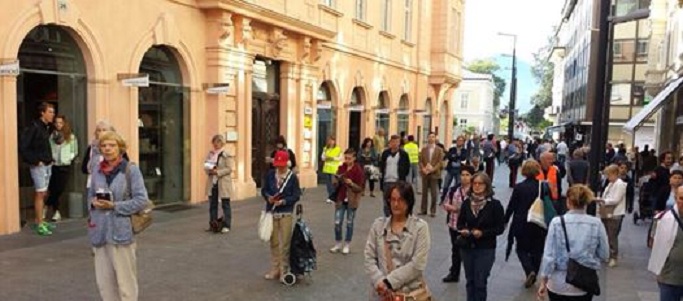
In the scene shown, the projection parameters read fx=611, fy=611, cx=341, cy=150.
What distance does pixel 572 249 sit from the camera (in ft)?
15.6

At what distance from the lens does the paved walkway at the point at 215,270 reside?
262 inches

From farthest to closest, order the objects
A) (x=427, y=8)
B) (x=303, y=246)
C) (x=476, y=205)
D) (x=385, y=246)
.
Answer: (x=427, y=8) → (x=303, y=246) → (x=476, y=205) → (x=385, y=246)

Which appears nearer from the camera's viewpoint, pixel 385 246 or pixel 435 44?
pixel 385 246

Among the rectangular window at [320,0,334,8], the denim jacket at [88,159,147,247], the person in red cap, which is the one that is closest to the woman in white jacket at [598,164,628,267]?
the person in red cap

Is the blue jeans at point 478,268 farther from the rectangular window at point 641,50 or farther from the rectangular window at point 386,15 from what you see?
the rectangular window at point 641,50

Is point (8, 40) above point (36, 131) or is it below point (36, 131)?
above

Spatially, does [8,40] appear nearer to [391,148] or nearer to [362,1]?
[391,148]

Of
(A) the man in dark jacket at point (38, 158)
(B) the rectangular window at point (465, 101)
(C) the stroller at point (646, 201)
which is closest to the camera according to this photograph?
(A) the man in dark jacket at point (38, 158)

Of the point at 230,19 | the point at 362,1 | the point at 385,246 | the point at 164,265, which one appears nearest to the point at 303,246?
the point at 164,265

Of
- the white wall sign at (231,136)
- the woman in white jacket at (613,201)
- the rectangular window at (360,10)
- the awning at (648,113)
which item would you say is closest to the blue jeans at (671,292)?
the woman in white jacket at (613,201)

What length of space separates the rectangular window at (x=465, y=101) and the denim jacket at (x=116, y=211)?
74.1 m

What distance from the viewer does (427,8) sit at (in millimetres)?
26734

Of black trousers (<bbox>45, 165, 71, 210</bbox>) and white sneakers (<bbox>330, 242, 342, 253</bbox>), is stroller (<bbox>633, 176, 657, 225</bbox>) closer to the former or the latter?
white sneakers (<bbox>330, 242, 342, 253</bbox>)

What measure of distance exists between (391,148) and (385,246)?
825cm
